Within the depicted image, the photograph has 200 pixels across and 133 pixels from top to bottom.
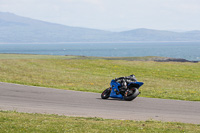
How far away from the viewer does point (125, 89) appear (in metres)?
17.8

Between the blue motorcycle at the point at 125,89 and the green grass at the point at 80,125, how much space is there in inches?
212

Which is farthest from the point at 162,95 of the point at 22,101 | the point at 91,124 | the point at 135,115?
Answer: the point at 91,124

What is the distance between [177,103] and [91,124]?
708 cm

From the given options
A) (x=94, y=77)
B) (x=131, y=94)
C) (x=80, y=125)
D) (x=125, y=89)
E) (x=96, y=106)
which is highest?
(x=125, y=89)

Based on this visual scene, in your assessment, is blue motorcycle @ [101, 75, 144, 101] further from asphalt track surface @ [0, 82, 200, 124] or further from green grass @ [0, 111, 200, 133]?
green grass @ [0, 111, 200, 133]

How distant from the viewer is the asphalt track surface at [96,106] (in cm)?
1360

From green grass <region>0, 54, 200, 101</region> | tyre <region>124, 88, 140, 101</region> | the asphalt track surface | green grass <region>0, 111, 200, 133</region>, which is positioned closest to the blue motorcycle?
tyre <region>124, 88, 140, 101</region>

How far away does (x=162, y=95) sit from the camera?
784 inches

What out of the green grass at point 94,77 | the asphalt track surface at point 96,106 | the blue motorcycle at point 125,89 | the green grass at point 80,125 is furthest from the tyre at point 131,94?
the green grass at point 80,125

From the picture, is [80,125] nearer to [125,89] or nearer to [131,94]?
[131,94]

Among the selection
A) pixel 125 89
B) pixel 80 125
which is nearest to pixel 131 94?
pixel 125 89

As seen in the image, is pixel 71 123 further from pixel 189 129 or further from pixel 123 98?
pixel 123 98

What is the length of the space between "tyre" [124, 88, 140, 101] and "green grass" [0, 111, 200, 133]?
17.1 feet

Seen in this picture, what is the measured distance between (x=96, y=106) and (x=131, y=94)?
256cm
